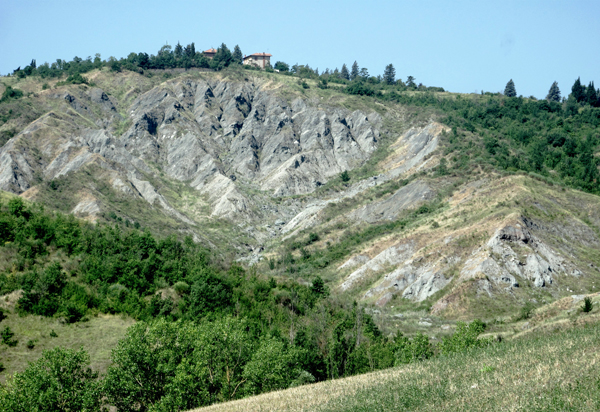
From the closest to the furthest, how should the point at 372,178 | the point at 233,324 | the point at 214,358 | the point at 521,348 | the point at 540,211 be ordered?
the point at 521,348
the point at 214,358
the point at 233,324
the point at 540,211
the point at 372,178

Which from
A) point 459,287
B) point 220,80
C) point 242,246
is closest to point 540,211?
point 459,287

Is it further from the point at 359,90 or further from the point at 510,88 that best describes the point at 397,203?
the point at 510,88

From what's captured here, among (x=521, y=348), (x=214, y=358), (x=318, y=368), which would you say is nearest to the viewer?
(x=521, y=348)

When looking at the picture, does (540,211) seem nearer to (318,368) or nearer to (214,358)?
Result: (318,368)

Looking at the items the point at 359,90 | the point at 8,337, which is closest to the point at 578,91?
the point at 359,90

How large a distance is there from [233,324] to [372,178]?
9437cm

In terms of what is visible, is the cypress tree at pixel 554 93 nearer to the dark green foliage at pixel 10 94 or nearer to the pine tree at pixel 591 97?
the pine tree at pixel 591 97

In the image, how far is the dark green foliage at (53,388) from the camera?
33.0 meters

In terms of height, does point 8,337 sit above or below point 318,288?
below

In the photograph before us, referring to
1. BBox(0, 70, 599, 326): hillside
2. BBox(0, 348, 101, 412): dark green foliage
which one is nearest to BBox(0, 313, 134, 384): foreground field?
BBox(0, 348, 101, 412): dark green foliage

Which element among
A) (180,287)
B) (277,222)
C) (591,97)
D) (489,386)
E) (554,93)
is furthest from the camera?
(554,93)

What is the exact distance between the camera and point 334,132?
161875 millimetres

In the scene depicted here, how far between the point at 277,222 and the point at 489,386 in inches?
4338

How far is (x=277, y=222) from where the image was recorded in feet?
425
